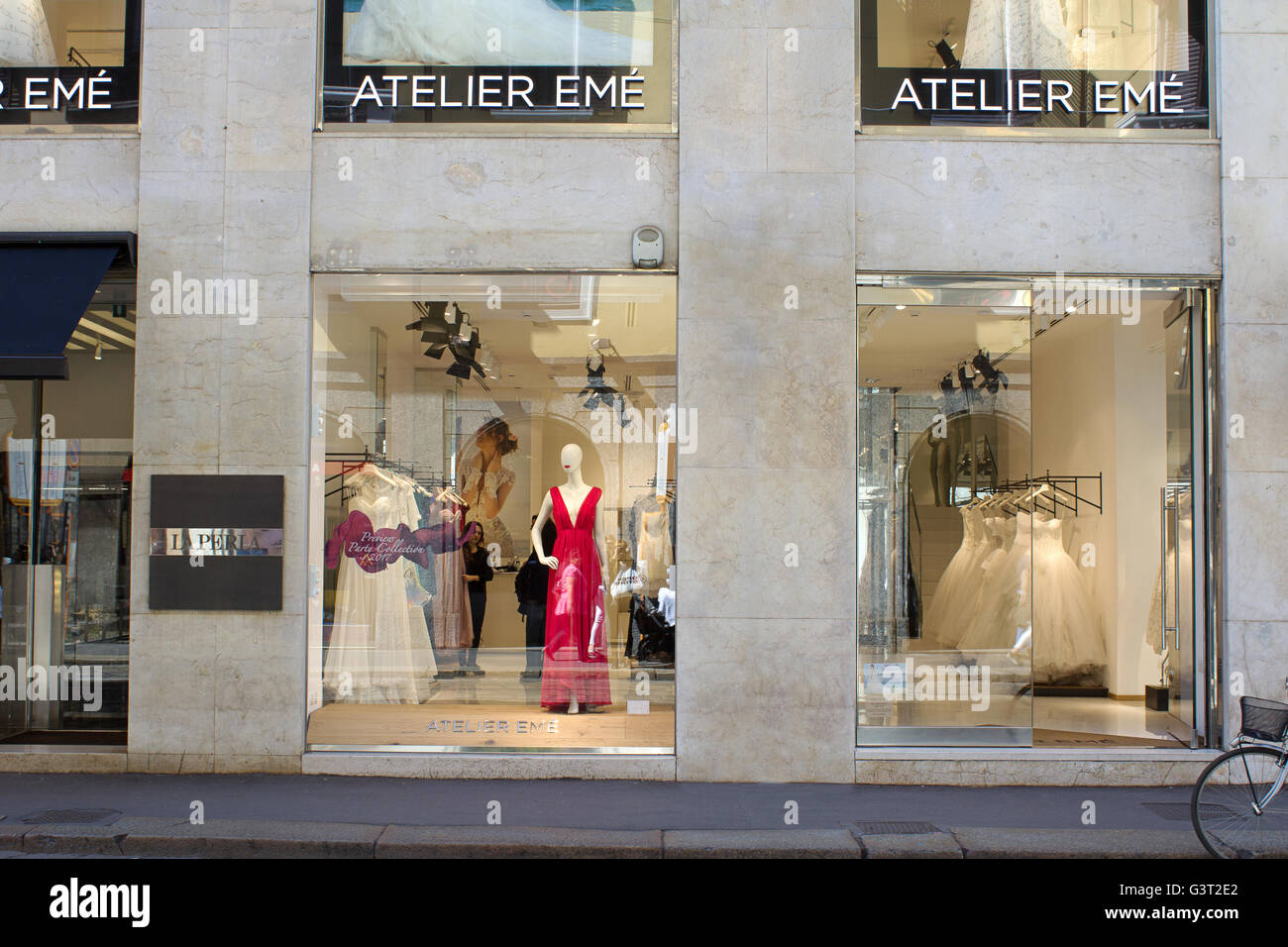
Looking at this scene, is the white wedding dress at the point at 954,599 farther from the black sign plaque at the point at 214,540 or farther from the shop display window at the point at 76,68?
the shop display window at the point at 76,68

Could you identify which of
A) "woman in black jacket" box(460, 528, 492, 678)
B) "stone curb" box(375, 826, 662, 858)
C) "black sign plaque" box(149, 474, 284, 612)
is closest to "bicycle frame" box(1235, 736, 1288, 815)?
"stone curb" box(375, 826, 662, 858)

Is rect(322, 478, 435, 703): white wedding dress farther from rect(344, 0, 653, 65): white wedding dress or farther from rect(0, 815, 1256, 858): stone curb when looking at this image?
rect(344, 0, 653, 65): white wedding dress

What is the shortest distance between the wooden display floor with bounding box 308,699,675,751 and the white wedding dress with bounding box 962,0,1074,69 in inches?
227

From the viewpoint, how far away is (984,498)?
9227 millimetres

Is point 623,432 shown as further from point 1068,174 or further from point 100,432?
point 100,432

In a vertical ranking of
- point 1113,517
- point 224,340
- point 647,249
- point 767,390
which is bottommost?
point 1113,517

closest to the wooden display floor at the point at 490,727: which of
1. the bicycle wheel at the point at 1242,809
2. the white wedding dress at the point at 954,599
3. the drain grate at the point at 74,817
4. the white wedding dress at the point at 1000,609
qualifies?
the drain grate at the point at 74,817

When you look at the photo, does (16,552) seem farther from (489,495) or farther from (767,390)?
(767,390)

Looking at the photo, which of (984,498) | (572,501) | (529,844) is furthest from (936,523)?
(529,844)

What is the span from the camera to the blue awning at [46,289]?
729 centimetres

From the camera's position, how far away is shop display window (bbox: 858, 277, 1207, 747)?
813 cm

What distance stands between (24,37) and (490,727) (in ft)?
22.2
